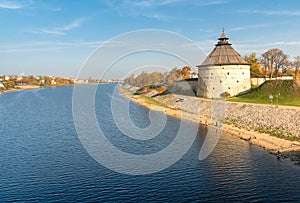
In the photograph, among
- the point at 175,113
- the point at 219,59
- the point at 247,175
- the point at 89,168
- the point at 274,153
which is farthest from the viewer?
the point at 219,59

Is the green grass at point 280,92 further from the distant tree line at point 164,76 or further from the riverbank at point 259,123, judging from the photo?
the distant tree line at point 164,76

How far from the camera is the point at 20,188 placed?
14.6m

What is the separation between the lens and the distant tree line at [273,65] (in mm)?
53875

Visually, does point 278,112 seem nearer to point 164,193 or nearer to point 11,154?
point 164,193

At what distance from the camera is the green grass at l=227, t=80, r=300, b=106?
32.2 metres

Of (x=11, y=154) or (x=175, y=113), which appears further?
(x=175, y=113)

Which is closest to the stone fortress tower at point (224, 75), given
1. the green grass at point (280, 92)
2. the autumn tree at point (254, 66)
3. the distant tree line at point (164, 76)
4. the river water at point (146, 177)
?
the green grass at point (280, 92)

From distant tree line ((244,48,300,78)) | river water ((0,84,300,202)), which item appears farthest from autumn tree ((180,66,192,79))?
river water ((0,84,300,202))

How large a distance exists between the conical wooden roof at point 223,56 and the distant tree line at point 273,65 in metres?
9.94

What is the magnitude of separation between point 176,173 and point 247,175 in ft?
12.2

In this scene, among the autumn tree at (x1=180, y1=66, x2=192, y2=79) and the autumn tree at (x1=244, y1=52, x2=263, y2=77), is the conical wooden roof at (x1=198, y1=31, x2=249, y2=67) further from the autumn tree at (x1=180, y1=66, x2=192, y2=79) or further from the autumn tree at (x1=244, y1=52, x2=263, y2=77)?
the autumn tree at (x1=180, y1=66, x2=192, y2=79)

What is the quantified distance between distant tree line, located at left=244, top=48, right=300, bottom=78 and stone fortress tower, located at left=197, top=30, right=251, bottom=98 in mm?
10401

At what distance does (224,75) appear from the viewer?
42.1m

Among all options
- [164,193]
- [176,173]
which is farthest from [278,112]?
[164,193]
